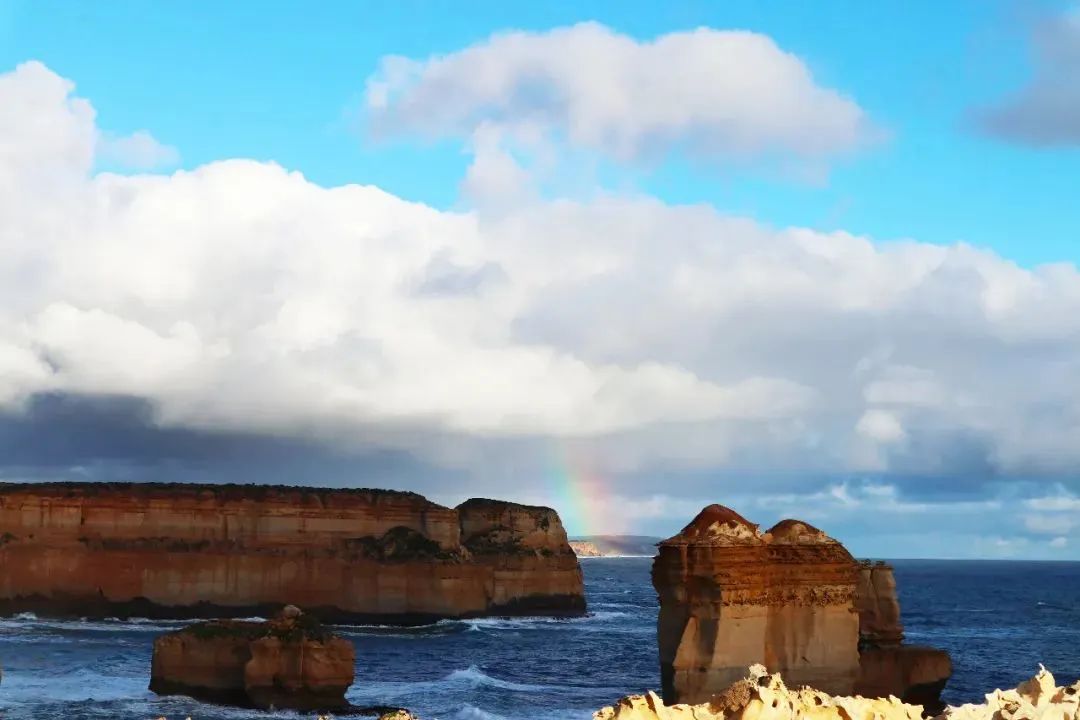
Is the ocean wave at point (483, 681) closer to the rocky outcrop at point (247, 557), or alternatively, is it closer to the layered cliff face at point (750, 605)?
the layered cliff face at point (750, 605)

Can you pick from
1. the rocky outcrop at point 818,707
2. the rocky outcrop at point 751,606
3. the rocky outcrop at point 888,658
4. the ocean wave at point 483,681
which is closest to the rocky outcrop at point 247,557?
the ocean wave at point 483,681

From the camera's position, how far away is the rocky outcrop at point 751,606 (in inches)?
1136

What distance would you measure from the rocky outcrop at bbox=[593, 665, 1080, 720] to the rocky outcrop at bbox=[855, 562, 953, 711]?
24497mm

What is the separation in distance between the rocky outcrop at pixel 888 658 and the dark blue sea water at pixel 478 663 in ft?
26.4

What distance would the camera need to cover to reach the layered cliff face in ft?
94.6

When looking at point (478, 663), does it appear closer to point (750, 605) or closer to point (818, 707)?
point (750, 605)

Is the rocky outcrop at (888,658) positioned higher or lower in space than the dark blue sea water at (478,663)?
higher

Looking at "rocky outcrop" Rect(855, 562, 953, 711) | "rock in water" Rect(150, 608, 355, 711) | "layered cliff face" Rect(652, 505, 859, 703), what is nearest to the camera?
"layered cliff face" Rect(652, 505, 859, 703)

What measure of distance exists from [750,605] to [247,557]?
70576 mm

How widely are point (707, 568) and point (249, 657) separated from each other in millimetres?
17650

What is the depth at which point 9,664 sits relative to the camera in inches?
2176

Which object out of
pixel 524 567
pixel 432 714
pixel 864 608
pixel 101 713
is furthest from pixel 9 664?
pixel 524 567

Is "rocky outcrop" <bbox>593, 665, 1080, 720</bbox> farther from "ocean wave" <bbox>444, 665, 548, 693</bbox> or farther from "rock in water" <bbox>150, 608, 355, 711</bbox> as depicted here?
"ocean wave" <bbox>444, 665, 548, 693</bbox>

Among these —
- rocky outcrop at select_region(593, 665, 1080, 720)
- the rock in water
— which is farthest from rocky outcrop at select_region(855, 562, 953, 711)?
rocky outcrop at select_region(593, 665, 1080, 720)
